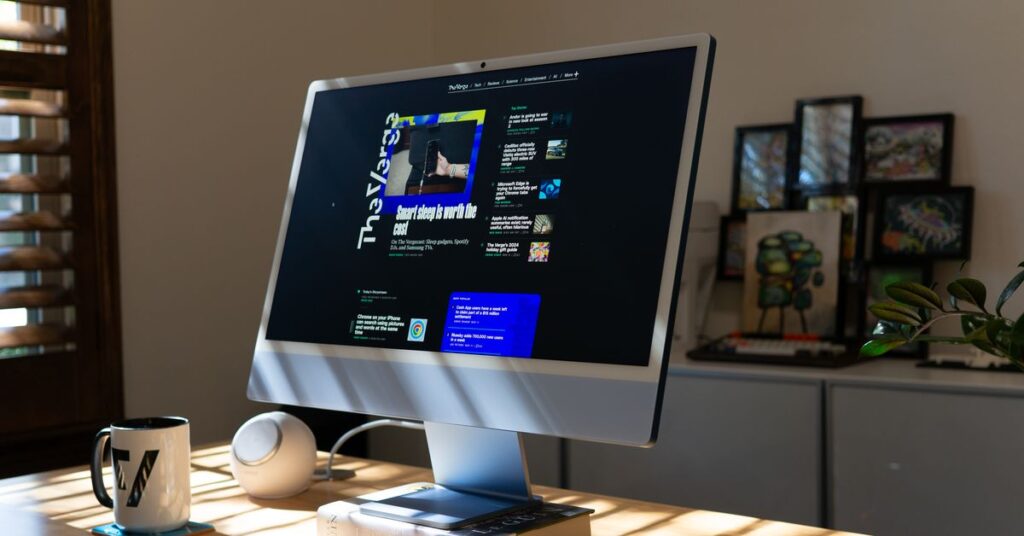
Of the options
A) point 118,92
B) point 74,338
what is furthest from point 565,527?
point 118,92

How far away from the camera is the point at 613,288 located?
40.9 inches

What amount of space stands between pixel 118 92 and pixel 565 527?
7.02ft

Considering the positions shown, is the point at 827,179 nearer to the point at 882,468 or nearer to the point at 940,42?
the point at 940,42

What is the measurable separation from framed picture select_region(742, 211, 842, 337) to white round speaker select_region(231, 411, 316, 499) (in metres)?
1.78

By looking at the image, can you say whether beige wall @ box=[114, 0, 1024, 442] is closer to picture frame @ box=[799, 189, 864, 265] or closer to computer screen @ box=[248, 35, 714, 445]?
picture frame @ box=[799, 189, 864, 265]

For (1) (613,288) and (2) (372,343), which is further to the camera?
(2) (372,343)

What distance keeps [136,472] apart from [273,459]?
0.21 meters

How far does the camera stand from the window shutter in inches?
98.4

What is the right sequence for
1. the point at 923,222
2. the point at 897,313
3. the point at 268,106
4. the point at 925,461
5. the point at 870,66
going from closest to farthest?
the point at 897,313 < the point at 925,461 < the point at 923,222 < the point at 870,66 < the point at 268,106

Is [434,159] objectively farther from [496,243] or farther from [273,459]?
[273,459]

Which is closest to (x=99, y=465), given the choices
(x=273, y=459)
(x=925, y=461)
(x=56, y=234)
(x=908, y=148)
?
(x=273, y=459)

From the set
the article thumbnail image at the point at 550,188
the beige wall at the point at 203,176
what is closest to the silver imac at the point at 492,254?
the article thumbnail image at the point at 550,188

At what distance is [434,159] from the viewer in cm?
121

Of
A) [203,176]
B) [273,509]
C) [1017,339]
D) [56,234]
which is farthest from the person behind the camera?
[203,176]
